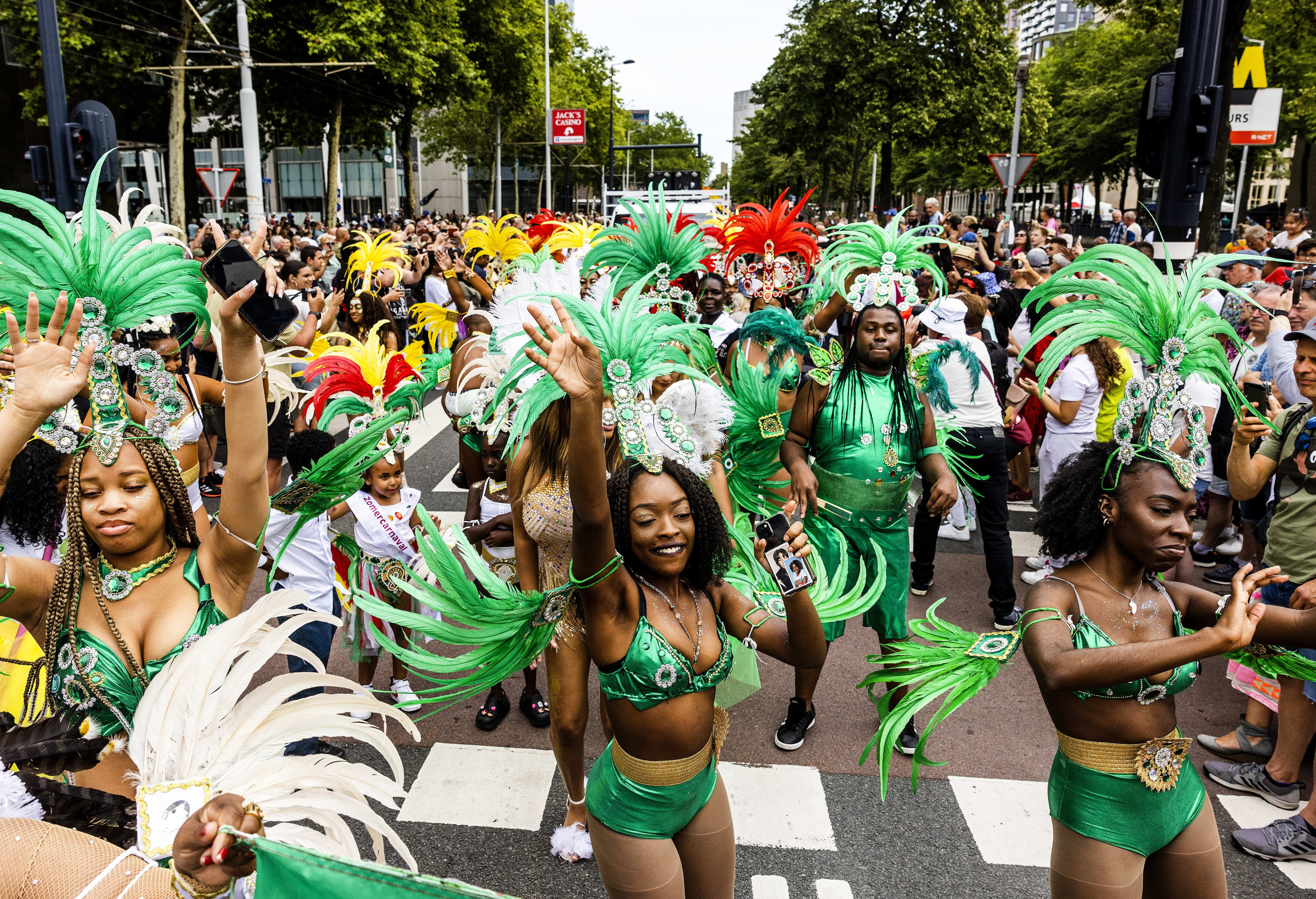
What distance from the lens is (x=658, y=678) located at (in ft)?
7.93

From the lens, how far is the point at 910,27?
2736cm

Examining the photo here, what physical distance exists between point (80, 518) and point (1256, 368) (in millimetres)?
6611

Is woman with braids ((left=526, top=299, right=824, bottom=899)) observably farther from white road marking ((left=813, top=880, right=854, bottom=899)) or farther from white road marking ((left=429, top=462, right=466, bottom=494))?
white road marking ((left=429, top=462, right=466, bottom=494))

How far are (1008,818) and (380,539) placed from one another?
3.08 m

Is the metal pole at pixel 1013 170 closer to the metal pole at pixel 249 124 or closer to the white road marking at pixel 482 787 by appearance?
the metal pole at pixel 249 124

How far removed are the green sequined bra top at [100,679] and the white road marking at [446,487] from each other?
5.69m

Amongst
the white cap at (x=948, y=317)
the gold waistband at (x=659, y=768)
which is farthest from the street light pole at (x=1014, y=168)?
the gold waistband at (x=659, y=768)

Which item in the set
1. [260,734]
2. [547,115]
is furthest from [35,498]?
[547,115]

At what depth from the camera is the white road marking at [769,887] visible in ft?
11.0

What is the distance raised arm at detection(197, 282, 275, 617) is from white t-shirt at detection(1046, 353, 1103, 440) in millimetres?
4861

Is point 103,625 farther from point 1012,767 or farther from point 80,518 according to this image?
point 1012,767

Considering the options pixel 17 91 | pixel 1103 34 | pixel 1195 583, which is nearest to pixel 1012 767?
pixel 1195 583

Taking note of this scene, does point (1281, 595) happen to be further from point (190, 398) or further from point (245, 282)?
point (190, 398)

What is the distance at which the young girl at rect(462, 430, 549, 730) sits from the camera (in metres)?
4.27
